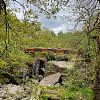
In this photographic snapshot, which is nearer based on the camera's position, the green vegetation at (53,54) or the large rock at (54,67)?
the green vegetation at (53,54)

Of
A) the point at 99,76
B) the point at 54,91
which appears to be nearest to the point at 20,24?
the point at 99,76

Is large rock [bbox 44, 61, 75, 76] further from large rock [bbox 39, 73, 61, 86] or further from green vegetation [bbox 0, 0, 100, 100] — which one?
green vegetation [bbox 0, 0, 100, 100]

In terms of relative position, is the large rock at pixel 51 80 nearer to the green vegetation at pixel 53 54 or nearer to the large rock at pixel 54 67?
the large rock at pixel 54 67

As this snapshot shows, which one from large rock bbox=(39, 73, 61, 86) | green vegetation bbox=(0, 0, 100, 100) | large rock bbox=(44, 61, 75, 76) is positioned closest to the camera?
green vegetation bbox=(0, 0, 100, 100)

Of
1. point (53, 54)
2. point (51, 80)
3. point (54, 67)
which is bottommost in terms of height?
point (51, 80)

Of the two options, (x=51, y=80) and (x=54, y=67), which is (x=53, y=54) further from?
(x=51, y=80)

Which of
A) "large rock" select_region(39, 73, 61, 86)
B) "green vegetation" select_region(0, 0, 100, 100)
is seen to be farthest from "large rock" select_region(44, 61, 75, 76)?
"green vegetation" select_region(0, 0, 100, 100)

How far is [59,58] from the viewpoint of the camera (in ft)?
98.8

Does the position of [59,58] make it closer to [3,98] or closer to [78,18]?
[3,98]

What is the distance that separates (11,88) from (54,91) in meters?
2.64

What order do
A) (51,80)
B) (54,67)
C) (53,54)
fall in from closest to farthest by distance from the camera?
(51,80) → (54,67) → (53,54)

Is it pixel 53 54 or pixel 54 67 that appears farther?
pixel 53 54

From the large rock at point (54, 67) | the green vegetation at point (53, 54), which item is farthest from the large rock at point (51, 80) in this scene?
the green vegetation at point (53, 54)

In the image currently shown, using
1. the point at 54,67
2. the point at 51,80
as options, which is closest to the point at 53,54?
the point at 54,67
